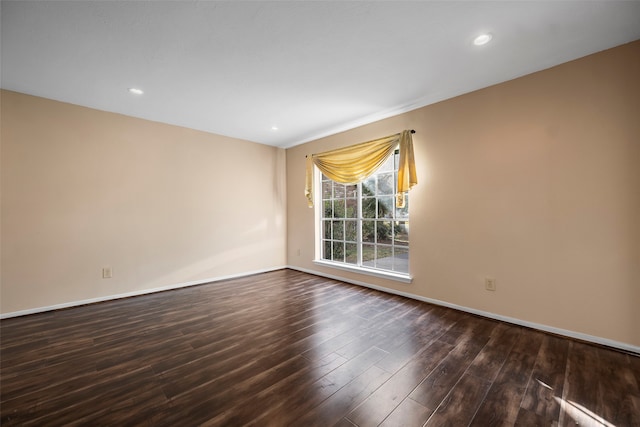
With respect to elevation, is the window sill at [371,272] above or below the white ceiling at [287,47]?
below

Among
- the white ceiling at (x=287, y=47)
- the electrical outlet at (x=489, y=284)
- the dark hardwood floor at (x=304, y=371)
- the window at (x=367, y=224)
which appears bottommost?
the dark hardwood floor at (x=304, y=371)

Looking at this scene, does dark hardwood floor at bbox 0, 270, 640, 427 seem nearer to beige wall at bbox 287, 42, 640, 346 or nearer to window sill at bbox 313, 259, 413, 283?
beige wall at bbox 287, 42, 640, 346

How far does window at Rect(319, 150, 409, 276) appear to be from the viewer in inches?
143

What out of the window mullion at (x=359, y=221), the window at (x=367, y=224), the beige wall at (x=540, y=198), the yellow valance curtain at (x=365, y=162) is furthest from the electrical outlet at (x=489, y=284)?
the window mullion at (x=359, y=221)

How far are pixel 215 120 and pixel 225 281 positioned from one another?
8.42 ft

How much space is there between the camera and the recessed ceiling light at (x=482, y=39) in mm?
1996

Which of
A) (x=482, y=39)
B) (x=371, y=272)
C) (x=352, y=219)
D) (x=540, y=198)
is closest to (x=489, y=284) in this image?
(x=540, y=198)

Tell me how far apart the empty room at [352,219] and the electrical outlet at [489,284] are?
6 centimetres

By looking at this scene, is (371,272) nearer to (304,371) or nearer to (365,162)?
(365,162)

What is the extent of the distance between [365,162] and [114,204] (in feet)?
11.5

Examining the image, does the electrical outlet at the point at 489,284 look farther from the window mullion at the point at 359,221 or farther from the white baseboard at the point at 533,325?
the window mullion at the point at 359,221

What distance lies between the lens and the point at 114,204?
344cm

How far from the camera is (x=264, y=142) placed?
494 cm

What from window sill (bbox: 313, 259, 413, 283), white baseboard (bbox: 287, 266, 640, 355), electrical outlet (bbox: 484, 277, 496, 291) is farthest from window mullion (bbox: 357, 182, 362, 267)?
electrical outlet (bbox: 484, 277, 496, 291)
